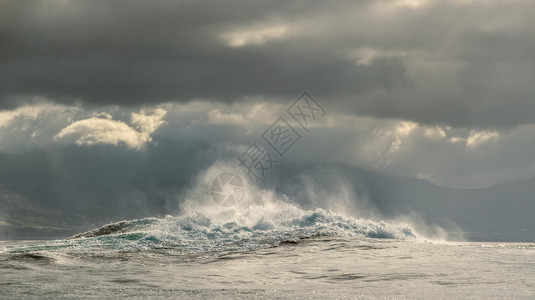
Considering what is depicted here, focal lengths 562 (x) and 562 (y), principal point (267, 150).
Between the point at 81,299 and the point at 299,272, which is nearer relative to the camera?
the point at 81,299

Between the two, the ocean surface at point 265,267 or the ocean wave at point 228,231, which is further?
the ocean wave at point 228,231

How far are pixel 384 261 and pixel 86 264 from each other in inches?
715

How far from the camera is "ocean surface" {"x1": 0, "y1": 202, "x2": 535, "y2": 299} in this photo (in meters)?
23.0

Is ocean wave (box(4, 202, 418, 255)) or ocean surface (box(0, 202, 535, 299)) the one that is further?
ocean wave (box(4, 202, 418, 255))

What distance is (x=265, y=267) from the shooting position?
3300cm

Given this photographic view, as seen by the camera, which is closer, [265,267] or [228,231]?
[265,267]

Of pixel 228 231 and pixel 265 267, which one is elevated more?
pixel 228 231

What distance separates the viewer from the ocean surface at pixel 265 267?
23.0 metres

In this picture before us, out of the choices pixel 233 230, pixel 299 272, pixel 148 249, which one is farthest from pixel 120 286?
pixel 233 230

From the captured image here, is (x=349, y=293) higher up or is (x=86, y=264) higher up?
(x=86, y=264)

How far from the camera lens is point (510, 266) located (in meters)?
29.7

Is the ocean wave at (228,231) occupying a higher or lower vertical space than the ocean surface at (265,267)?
higher

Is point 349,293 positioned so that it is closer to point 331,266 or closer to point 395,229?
point 331,266

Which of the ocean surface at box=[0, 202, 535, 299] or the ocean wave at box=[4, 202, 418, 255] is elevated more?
the ocean wave at box=[4, 202, 418, 255]
